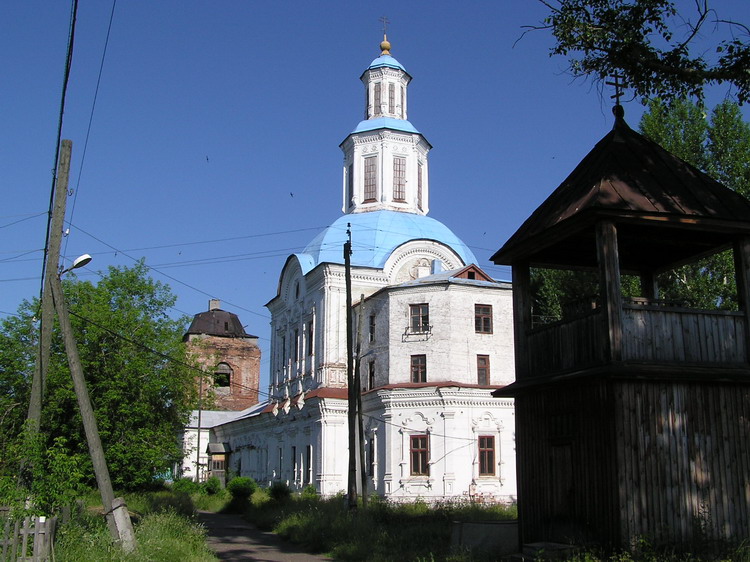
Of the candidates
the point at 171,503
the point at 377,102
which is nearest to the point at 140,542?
the point at 171,503

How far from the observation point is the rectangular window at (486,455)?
3169 cm

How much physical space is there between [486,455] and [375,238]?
11.7 meters

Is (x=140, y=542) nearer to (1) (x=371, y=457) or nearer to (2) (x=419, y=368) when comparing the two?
(2) (x=419, y=368)

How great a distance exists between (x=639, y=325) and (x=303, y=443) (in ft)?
91.7

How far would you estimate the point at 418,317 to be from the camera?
111ft

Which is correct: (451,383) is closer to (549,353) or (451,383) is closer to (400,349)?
(400,349)

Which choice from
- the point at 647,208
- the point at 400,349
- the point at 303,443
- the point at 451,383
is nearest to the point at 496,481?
the point at 451,383

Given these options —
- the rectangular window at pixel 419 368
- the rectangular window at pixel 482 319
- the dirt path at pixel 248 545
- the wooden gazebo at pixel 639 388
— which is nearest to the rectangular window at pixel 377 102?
the rectangular window at pixel 482 319

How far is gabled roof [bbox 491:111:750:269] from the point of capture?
37.0 ft

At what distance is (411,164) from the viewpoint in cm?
4153

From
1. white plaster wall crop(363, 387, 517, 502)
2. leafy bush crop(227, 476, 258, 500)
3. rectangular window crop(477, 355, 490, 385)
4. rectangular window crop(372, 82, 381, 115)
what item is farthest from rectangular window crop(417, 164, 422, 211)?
leafy bush crop(227, 476, 258, 500)

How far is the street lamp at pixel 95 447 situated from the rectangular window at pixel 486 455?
20349mm

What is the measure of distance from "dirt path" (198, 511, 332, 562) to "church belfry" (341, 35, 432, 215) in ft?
61.8

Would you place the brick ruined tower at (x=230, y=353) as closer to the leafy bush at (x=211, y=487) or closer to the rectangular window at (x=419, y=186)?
the leafy bush at (x=211, y=487)
